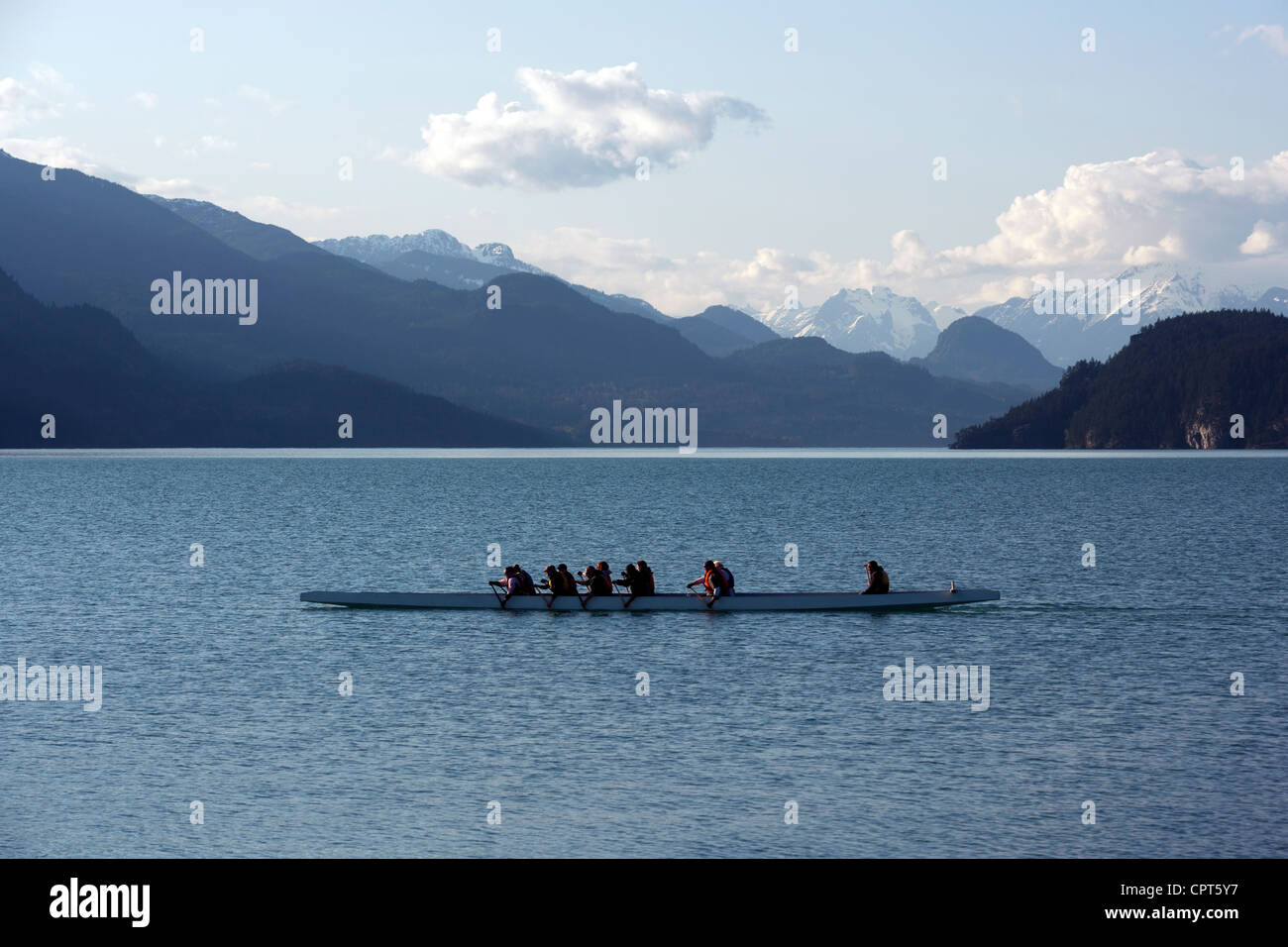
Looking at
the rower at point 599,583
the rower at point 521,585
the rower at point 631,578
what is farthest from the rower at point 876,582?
the rower at point 521,585

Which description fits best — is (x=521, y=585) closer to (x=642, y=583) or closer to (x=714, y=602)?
(x=642, y=583)

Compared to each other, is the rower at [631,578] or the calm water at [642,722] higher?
the rower at [631,578]

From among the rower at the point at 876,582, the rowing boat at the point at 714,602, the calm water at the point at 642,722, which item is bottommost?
the calm water at the point at 642,722

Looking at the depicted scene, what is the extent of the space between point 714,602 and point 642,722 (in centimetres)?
2008

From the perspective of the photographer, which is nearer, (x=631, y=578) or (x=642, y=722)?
(x=642, y=722)

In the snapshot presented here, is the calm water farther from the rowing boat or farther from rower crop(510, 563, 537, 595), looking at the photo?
rower crop(510, 563, 537, 595)

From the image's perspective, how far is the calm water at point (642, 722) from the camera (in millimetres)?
26094

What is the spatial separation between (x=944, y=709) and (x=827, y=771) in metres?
8.45

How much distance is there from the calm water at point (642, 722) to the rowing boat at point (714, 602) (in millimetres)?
943

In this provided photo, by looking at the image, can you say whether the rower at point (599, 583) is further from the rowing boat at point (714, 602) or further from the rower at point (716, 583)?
the rower at point (716, 583)

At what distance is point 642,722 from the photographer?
119 ft

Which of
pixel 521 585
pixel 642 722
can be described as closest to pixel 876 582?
pixel 521 585

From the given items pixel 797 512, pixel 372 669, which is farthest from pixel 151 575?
pixel 797 512
